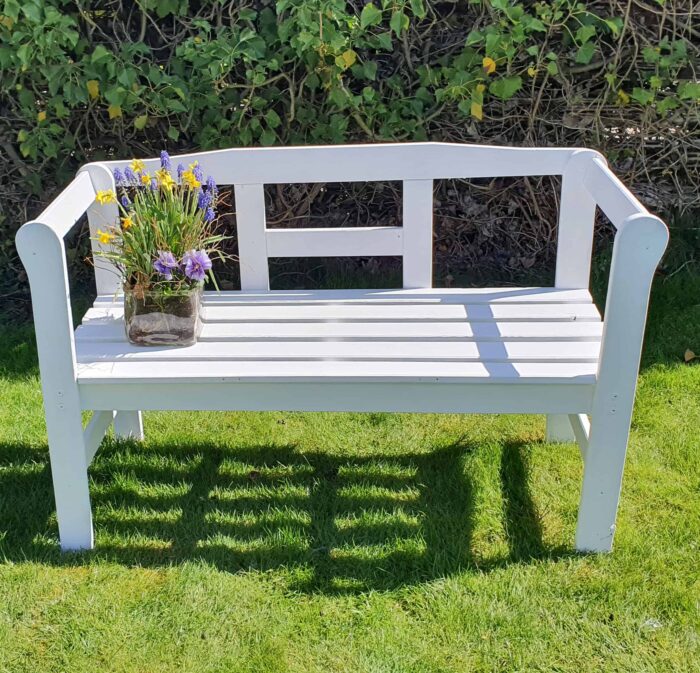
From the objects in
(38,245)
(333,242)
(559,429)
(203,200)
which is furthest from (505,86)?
(38,245)

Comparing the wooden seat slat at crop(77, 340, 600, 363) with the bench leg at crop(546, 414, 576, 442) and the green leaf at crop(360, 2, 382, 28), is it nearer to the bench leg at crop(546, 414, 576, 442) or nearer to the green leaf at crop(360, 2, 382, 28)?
the bench leg at crop(546, 414, 576, 442)

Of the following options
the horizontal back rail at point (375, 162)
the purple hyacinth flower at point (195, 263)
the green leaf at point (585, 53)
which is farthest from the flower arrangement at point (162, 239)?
the green leaf at point (585, 53)

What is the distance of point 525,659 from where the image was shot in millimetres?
1846

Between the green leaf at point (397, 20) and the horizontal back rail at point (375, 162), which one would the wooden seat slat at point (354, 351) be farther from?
the green leaf at point (397, 20)

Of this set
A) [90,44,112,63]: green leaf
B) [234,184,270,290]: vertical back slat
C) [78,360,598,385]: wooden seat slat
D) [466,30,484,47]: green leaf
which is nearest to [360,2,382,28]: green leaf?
[466,30,484,47]: green leaf

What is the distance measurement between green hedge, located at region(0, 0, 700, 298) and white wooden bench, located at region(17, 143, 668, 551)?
753mm

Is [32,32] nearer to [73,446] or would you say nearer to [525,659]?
[73,446]

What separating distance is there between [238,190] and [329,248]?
33 centimetres

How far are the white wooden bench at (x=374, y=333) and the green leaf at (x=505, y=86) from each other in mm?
777

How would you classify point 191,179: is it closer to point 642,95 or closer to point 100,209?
point 100,209

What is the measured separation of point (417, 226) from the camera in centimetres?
255

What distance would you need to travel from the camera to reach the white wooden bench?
198cm

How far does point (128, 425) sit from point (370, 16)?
165 cm

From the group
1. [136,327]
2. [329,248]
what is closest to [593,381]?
[329,248]
